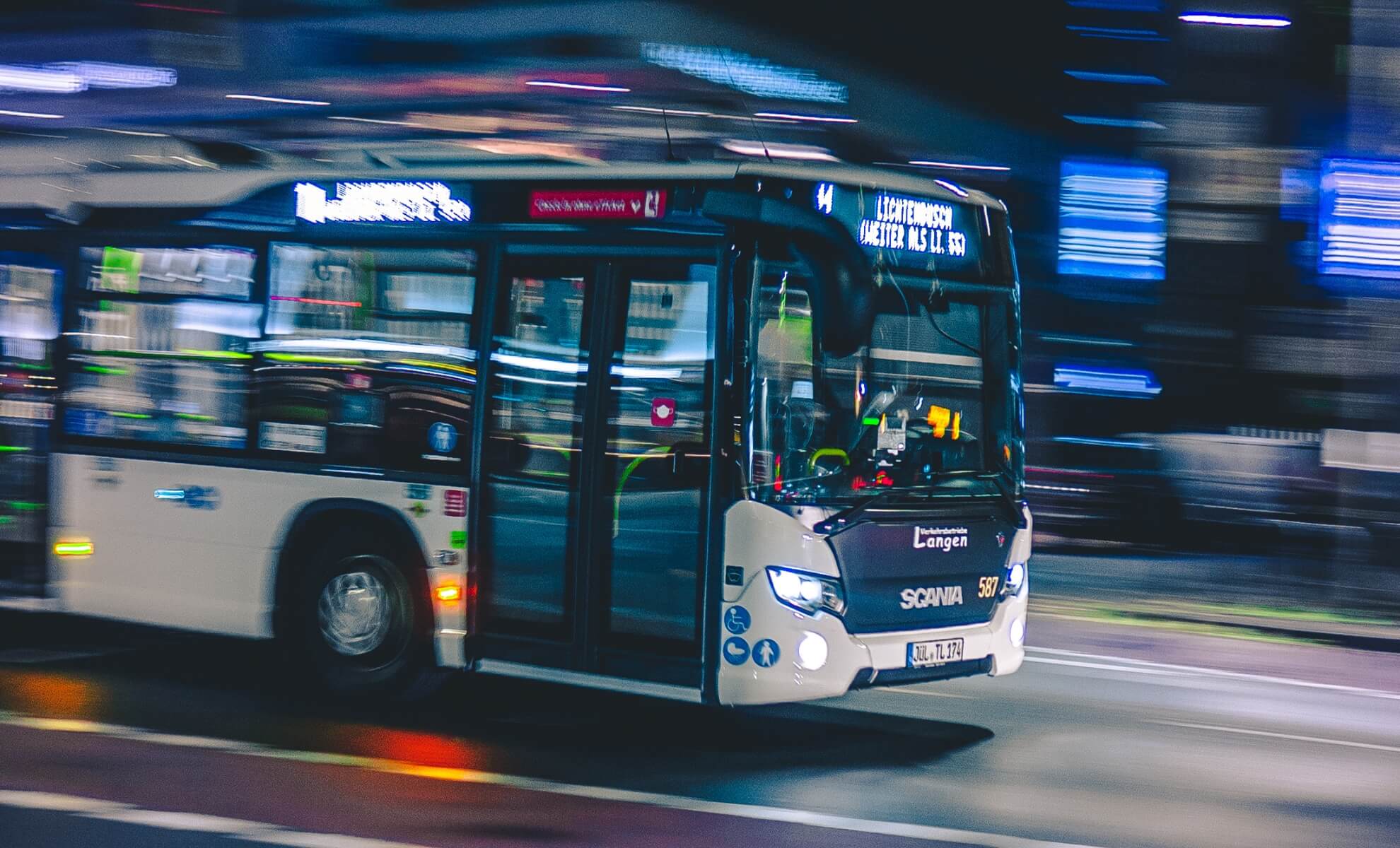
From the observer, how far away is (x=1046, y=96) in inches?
1406

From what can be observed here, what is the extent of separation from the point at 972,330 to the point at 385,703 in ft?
12.4

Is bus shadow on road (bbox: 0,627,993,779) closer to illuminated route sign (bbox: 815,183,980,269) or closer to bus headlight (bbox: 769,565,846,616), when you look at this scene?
bus headlight (bbox: 769,565,846,616)

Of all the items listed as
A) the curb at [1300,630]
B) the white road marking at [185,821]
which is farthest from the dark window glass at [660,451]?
the curb at [1300,630]

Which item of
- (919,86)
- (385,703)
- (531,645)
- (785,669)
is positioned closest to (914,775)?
(785,669)

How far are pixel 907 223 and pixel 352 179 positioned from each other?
3147mm

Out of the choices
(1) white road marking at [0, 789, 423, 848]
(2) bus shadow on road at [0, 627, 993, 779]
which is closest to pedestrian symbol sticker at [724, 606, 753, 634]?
(2) bus shadow on road at [0, 627, 993, 779]

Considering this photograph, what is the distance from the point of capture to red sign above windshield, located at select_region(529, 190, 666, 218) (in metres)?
8.21

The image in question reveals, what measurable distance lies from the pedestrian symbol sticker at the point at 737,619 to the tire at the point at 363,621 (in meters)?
1.82

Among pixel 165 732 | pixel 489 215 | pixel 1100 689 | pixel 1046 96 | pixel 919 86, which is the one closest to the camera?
pixel 165 732

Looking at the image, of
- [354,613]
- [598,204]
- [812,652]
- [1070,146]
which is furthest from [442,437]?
[1070,146]

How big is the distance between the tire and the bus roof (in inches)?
80.5

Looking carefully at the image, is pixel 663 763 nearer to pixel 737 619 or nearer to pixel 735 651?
pixel 735 651

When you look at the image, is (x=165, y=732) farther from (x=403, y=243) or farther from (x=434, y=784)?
(x=403, y=243)

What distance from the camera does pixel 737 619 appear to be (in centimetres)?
788
